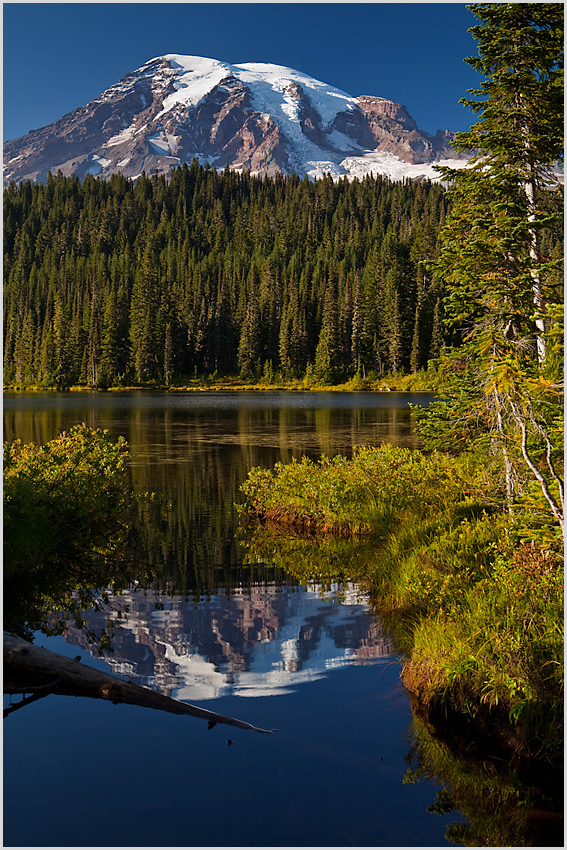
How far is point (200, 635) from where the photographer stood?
1041cm

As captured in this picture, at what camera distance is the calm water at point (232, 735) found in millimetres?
6129

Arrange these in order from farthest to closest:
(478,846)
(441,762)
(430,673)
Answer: (430,673) < (441,762) < (478,846)

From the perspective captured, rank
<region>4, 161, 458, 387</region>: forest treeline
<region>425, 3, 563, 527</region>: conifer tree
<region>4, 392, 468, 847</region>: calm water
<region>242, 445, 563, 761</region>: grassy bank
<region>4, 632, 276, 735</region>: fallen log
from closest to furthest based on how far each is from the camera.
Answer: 1. <region>4, 392, 468, 847</region>: calm water
2. <region>242, 445, 563, 761</region>: grassy bank
3. <region>4, 632, 276, 735</region>: fallen log
4. <region>425, 3, 563, 527</region>: conifer tree
5. <region>4, 161, 458, 387</region>: forest treeline

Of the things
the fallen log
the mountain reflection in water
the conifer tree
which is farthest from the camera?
the conifer tree

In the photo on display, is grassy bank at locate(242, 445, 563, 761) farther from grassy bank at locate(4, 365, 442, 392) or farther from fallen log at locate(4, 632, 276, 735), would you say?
grassy bank at locate(4, 365, 442, 392)

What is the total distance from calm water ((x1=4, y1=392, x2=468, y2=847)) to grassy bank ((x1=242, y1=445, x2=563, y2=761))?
2.14 ft

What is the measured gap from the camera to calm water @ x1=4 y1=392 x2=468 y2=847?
6129mm

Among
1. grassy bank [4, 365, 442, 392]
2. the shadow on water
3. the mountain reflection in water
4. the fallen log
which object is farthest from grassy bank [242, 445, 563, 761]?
grassy bank [4, 365, 442, 392]

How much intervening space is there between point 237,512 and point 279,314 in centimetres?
11225

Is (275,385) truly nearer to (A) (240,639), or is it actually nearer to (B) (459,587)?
(A) (240,639)

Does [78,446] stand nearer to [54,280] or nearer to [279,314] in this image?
[279,314]

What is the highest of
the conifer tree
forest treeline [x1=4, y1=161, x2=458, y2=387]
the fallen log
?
forest treeline [x1=4, y1=161, x2=458, y2=387]

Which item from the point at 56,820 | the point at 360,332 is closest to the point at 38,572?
the point at 56,820

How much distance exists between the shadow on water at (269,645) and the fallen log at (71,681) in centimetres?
37
